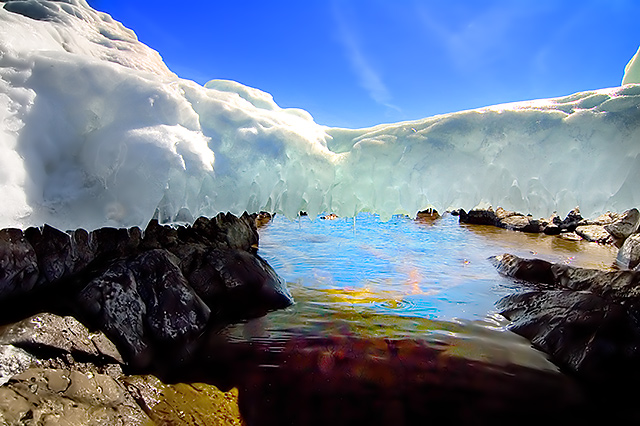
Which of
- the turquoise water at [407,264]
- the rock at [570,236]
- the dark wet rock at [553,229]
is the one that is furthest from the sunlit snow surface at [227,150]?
the dark wet rock at [553,229]

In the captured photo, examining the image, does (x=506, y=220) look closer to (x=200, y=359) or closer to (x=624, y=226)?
(x=624, y=226)

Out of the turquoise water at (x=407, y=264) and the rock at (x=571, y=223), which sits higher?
the rock at (x=571, y=223)

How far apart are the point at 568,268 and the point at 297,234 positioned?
10.4 m

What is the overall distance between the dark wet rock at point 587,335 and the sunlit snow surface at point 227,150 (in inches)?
49.7

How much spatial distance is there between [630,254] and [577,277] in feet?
17.3

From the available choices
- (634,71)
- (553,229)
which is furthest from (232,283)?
(553,229)

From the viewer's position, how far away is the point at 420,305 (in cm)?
600

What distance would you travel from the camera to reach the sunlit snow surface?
3.35m

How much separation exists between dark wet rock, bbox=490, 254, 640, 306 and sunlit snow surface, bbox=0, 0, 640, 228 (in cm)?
169

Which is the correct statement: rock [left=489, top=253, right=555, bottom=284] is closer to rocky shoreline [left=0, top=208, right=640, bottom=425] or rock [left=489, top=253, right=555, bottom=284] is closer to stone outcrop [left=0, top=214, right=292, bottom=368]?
rocky shoreline [left=0, top=208, right=640, bottom=425]

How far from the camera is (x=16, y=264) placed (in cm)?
332

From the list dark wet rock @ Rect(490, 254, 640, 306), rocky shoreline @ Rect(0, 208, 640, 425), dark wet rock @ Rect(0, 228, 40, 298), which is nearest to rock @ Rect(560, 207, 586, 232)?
dark wet rock @ Rect(490, 254, 640, 306)

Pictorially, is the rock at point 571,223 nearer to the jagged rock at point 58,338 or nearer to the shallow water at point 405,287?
the shallow water at point 405,287

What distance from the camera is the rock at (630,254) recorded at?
9.28 meters
